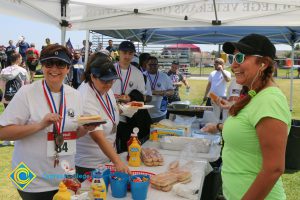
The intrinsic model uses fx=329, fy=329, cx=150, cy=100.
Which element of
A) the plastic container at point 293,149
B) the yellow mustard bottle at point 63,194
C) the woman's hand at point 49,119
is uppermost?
the woman's hand at point 49,119

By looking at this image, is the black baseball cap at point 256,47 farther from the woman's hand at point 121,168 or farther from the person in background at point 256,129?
the woman's hand at point 121,168

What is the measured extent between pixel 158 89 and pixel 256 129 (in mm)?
3995

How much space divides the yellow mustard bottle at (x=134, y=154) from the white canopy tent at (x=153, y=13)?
2.22 m

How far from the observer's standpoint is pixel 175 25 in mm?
4281

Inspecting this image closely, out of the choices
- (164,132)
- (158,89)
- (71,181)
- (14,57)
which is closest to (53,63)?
(71,181)

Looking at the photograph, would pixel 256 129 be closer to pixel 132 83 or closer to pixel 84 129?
pixel 84 129

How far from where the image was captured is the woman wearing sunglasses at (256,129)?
1380 mm

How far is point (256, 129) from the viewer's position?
1420 millimetres

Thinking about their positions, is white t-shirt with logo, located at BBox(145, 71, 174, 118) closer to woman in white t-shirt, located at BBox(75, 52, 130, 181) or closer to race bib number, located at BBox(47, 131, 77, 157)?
woman in white t-shirt, located at BBox(75, 52, 130, 181)

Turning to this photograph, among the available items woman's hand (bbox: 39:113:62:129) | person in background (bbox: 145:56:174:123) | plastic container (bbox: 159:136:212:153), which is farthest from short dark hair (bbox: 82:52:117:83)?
person in background (bbox: 145:56:174:123)

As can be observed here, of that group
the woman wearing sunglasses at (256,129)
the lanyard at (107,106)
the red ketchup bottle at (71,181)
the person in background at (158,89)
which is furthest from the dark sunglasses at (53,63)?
the person in background at (158,89)

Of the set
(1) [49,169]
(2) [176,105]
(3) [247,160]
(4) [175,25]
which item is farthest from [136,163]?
(2) [176,105]

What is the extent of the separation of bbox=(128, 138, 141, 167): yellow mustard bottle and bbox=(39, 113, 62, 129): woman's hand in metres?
0.80

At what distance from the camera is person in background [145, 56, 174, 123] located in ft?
16.6
